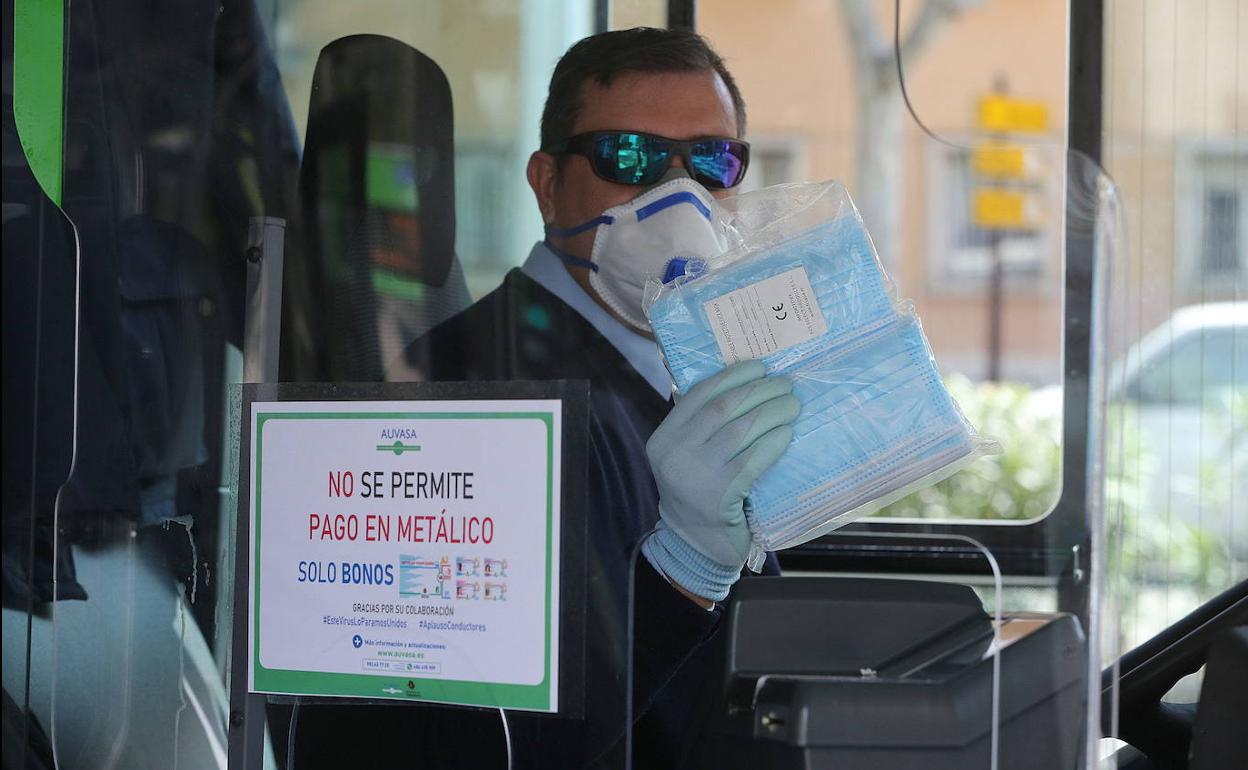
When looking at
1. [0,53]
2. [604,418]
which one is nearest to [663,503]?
[604,418]

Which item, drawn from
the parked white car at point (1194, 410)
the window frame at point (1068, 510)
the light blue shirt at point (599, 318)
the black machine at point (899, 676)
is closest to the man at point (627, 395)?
the light blue shirt at point (599, 318)

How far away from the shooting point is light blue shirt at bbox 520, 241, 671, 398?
55.4 inches

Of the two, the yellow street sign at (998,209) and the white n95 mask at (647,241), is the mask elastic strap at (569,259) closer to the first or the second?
the white n95 mask at (647,241)

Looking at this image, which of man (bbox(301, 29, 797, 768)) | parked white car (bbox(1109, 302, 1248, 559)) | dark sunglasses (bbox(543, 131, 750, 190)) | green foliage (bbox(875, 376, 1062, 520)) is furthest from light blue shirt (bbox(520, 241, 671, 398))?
parked white car (bbox(1109, 302, 1248, 559))

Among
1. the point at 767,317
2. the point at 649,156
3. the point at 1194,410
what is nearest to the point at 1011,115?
the point at 1194,410

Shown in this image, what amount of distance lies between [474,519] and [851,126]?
2.56ft

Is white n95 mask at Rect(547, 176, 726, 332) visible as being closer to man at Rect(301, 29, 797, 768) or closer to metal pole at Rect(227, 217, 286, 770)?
man at Rect(301, 29, 797, 768)

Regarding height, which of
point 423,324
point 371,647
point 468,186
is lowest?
point 371,647

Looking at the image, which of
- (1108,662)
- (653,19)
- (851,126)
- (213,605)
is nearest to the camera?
(1108,662)

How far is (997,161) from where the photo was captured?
5.69ft

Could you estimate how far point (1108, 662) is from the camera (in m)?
1.19

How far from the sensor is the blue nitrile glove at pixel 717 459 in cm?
121

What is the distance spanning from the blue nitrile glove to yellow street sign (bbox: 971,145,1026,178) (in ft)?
2.21

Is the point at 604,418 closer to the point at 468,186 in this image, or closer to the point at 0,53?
the point at 468,186
